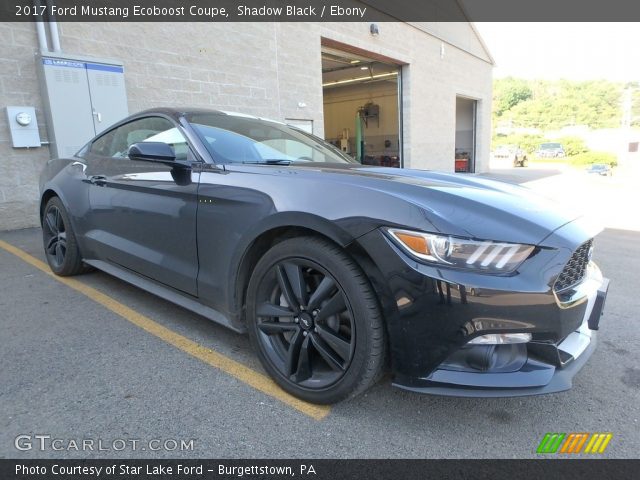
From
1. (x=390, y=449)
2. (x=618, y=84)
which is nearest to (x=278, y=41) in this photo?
(x=390, y=449)

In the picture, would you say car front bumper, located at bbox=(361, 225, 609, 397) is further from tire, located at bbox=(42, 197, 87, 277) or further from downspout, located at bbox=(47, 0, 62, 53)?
downspout, located at bbox=(47, 0, 62, 53)

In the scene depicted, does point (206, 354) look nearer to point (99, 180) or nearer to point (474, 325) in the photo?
point (474, 325)

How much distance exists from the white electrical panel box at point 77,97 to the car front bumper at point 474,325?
6.29m

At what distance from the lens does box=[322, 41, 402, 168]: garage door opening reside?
65.9 feet

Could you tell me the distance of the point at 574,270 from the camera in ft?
6.54

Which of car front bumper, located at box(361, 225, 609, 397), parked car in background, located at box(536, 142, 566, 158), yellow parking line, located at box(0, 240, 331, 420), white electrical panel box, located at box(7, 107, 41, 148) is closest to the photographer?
car front bumper, located at box(361, 225, 609, 397)

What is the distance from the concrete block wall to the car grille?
23.4ft

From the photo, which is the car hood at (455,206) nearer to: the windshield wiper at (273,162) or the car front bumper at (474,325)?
the car front bumper at (474,325)

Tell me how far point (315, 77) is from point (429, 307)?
10.2 meters

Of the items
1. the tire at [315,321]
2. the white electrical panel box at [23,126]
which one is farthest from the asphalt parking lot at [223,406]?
the white electrical panel box at [23,126]

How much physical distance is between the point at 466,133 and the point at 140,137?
22168mm

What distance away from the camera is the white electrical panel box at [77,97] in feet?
20.6
